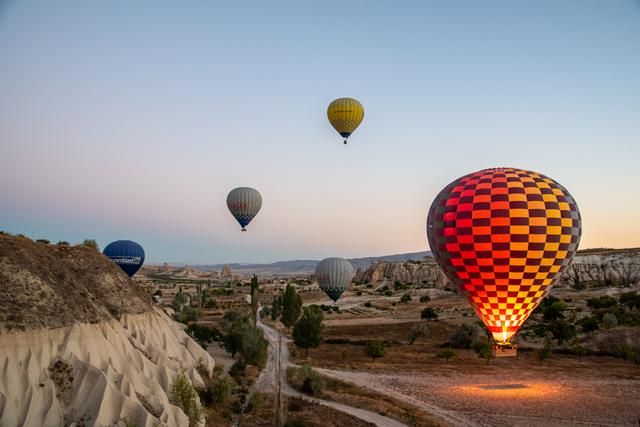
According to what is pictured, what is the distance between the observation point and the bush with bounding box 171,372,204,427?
2083 cm

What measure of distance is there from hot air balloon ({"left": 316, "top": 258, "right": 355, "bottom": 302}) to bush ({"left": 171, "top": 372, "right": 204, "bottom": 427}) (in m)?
41.7

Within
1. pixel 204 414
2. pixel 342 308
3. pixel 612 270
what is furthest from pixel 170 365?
pixel 612 270

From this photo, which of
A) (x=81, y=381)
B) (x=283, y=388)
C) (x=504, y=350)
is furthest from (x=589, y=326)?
(x=81, y=381)

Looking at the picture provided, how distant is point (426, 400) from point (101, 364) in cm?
1960

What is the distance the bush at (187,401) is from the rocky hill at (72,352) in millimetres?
660

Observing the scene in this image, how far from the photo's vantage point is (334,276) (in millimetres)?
63094

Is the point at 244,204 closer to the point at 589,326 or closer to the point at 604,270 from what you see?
the point at 589,326

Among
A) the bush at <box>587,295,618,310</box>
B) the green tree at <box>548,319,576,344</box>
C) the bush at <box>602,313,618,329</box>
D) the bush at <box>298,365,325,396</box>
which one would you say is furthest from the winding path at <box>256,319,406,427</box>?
the bush at <box>587,295,618,310</box>

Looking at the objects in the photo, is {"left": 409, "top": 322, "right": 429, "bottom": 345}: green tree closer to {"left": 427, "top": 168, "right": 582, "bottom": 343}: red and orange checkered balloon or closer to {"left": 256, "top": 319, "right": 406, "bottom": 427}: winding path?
{"left": 256, "top": 319, "right": 406, "bottom": 427}: winding path

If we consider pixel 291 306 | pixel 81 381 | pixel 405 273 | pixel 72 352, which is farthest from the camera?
pixel 405 273

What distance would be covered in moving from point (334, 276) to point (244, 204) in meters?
15.7

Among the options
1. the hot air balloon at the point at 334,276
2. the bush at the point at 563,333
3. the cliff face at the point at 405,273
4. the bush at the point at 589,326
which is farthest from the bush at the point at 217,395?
the cliff face at the point at 405,273

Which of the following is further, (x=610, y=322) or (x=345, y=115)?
(x=610, y=322)

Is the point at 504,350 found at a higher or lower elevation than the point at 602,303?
higher
